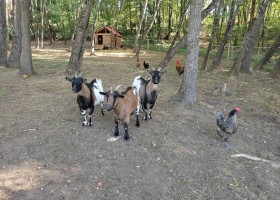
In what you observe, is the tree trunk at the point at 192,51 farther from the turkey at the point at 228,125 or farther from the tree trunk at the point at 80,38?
the tree trunk at the point at 80,38

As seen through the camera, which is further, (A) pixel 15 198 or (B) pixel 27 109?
(B) pixel 27 109

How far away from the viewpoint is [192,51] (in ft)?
28.9

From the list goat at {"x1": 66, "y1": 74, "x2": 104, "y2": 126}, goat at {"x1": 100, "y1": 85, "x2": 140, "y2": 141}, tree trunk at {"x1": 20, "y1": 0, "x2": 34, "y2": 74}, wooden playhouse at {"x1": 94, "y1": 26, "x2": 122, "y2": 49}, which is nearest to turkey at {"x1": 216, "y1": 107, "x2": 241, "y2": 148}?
goat at {"x1": 100, "y1": 85, "x2": 140, "y2": 141}

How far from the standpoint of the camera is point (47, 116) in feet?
25.8

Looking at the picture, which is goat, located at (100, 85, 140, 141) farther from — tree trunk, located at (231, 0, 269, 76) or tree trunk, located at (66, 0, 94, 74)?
tree trunk, located at (231, 0, 269, 76)

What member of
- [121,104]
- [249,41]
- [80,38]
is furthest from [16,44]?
[249,41]

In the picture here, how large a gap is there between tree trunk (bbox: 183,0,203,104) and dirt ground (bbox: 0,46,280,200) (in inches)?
19.9

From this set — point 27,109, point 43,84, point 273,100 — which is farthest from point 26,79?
point 273,100

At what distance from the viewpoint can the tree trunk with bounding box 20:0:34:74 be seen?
1208 centimetres

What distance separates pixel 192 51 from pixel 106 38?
2472 centimetres

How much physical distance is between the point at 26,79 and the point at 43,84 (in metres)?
1.32

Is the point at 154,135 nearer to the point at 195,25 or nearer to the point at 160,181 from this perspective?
the point at 160,181

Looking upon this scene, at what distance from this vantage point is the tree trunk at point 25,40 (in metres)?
12.1

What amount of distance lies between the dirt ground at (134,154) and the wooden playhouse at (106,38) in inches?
914
